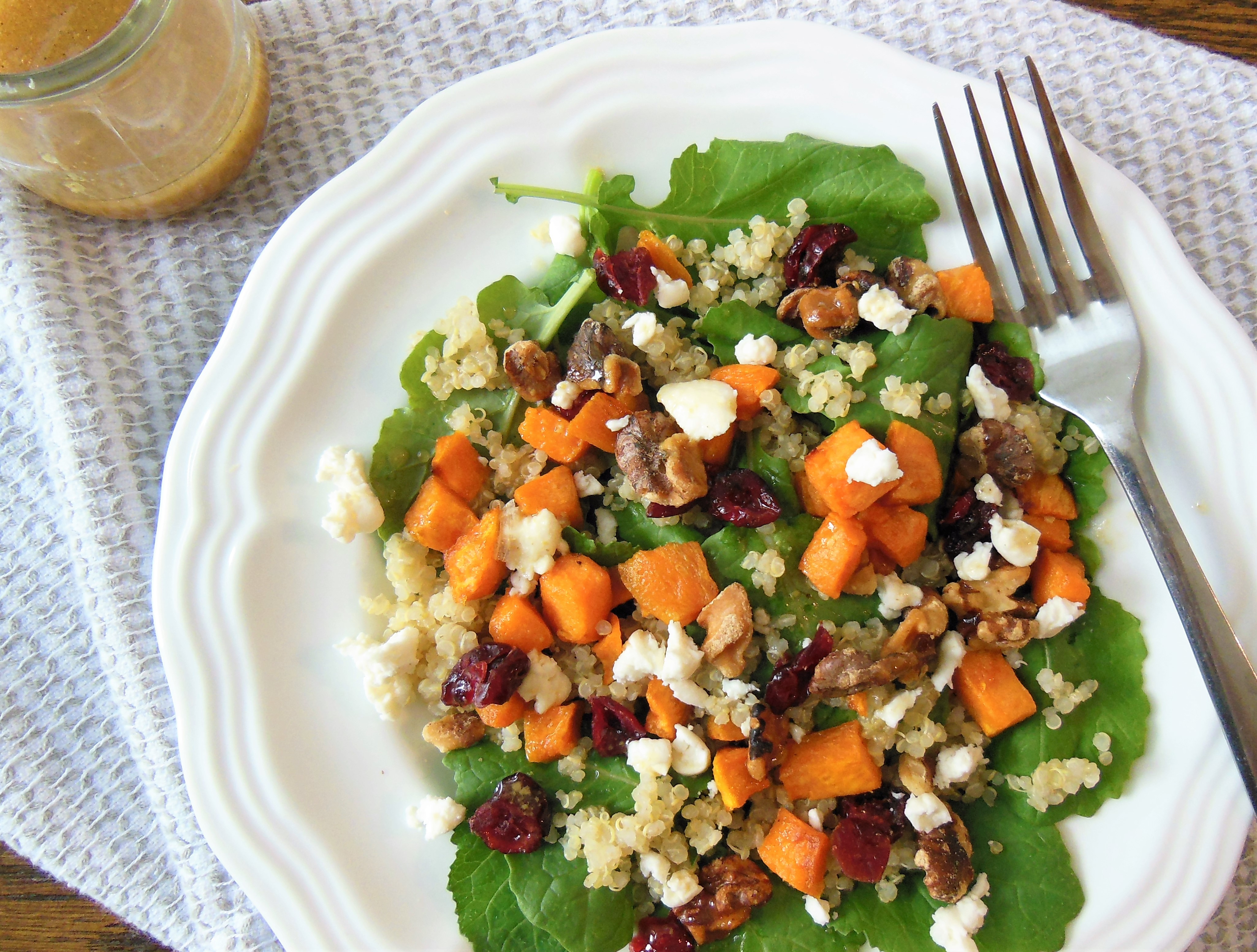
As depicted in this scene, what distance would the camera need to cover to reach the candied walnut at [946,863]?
1324 millimetres

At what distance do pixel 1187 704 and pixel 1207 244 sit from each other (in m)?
0.94

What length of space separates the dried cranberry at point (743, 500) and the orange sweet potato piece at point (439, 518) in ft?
1.31

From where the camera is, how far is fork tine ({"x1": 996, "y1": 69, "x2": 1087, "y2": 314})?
1.44m

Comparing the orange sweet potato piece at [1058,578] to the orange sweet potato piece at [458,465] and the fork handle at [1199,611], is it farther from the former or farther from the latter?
the orange sweet potato piece at [458,465]

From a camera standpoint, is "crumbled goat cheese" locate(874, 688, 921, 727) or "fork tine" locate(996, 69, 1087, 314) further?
"fork tine" locate(996, 69, 1087, 314)

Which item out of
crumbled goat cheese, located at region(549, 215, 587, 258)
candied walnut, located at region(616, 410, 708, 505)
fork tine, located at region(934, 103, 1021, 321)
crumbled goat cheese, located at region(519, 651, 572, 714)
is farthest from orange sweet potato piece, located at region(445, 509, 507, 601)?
fork tine, located at region(934, 103, 1021, 321)

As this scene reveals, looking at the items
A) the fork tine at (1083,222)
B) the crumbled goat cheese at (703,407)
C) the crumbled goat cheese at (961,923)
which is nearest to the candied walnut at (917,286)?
the fork tine at (1083,222)

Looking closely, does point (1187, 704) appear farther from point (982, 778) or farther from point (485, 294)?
point (485, 294)

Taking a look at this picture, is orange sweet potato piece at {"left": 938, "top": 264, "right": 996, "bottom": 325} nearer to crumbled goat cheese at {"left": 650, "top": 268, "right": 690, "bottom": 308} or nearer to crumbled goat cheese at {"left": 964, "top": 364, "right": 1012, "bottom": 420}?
crumbled goat cheese at {"left": 964, "top": 364, "right": 1012, "bottom": 420}

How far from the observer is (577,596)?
4.52 feet

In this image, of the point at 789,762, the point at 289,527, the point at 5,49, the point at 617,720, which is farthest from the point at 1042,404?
the point at 5,49

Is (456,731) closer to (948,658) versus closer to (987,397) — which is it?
(948,658)

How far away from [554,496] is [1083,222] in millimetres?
975

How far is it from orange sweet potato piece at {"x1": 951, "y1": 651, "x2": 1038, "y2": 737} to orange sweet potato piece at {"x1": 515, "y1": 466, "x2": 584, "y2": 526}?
0.67 meters
